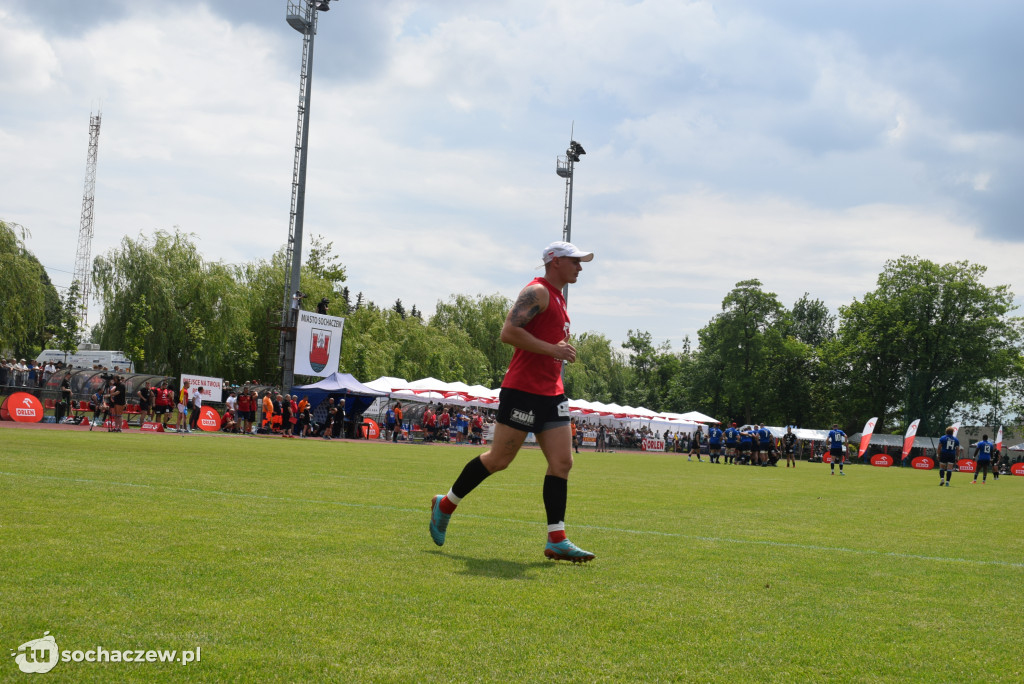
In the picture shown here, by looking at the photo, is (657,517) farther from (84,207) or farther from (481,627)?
(84,207)

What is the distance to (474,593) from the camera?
4.43 meters

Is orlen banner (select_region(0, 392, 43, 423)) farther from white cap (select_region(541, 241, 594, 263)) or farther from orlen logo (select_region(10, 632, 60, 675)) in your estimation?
orlen logo (select_region(10, 632, 60, 675))

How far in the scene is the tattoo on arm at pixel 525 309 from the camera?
242 inches

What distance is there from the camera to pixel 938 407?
64.4 metres

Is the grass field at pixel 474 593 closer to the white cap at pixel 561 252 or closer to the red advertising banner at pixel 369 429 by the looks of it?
the white cap at pixel 561 252

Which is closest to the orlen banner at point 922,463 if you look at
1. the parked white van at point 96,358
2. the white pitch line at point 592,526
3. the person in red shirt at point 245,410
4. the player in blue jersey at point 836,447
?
the player in blue jersey at point 836,447

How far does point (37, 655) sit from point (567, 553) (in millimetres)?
3467

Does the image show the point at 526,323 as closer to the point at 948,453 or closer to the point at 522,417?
the point at 522,417

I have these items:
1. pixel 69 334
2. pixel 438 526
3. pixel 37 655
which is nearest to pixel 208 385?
pixel 69 334

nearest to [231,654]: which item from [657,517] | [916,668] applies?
[916,668]

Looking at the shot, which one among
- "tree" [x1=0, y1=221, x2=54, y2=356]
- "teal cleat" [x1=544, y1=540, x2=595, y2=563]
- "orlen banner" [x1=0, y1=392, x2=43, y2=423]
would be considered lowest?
"orlen banner" [x1=0, y1=392, x2=43, y2=423]

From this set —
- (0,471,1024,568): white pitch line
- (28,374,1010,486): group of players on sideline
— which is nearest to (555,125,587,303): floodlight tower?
(28,374,1010,486): group of players on sideline

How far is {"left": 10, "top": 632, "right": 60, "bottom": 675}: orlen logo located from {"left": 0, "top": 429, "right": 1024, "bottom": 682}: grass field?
0.15 feet

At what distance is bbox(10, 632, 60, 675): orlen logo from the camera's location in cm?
283
